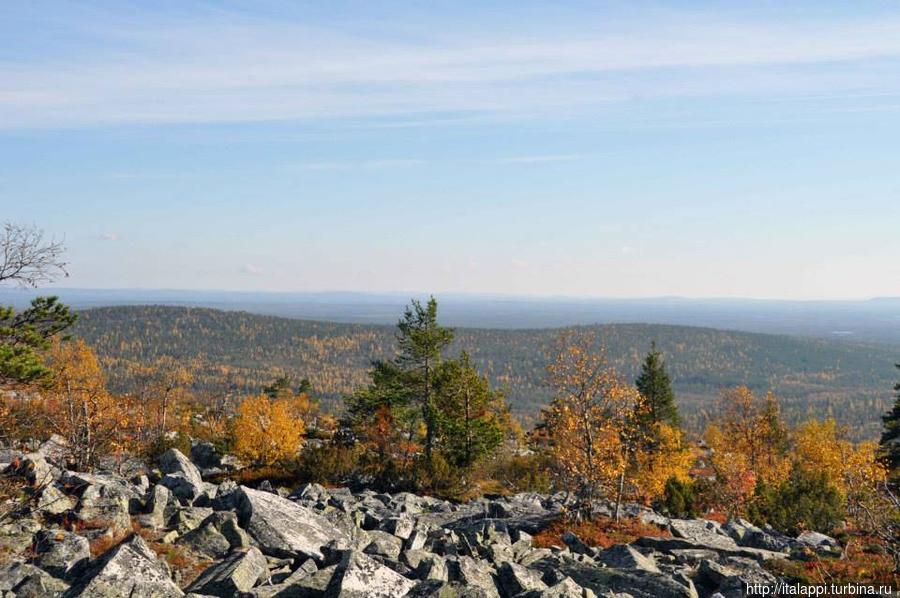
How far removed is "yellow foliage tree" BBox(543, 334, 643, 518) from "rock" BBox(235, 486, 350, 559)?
13.6m

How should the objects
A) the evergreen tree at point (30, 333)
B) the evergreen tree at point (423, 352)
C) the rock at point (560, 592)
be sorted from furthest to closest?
the evergreen tree at point (423, 352) < the evergreen tree at point (30, 333) < the rock at point (560, 592)

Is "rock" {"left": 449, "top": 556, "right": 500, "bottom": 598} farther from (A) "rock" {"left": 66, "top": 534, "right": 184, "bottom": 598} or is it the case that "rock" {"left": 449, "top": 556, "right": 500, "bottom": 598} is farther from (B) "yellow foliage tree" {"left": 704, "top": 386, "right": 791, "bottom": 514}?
(B) "yellow foliage tree" {"left": 704, "top": 386, "right": 791, "bottom": 514}

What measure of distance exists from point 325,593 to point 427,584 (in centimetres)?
214

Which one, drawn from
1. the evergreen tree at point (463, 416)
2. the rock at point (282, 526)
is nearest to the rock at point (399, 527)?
the rock at point (282, 526)

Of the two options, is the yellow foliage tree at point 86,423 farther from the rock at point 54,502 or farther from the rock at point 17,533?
the rock at point 17,533

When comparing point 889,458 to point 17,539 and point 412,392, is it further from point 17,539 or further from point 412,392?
point 17,539

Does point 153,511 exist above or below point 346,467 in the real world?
above

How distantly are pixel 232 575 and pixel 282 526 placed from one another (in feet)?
13.6

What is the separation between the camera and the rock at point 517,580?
48.6 feet

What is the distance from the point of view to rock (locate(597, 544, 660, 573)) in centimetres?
1805

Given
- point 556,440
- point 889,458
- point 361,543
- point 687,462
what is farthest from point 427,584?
point 889,458

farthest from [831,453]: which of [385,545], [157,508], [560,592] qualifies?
[157,508]

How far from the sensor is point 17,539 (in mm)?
15695

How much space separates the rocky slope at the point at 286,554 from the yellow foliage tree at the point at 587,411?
4.78 m
